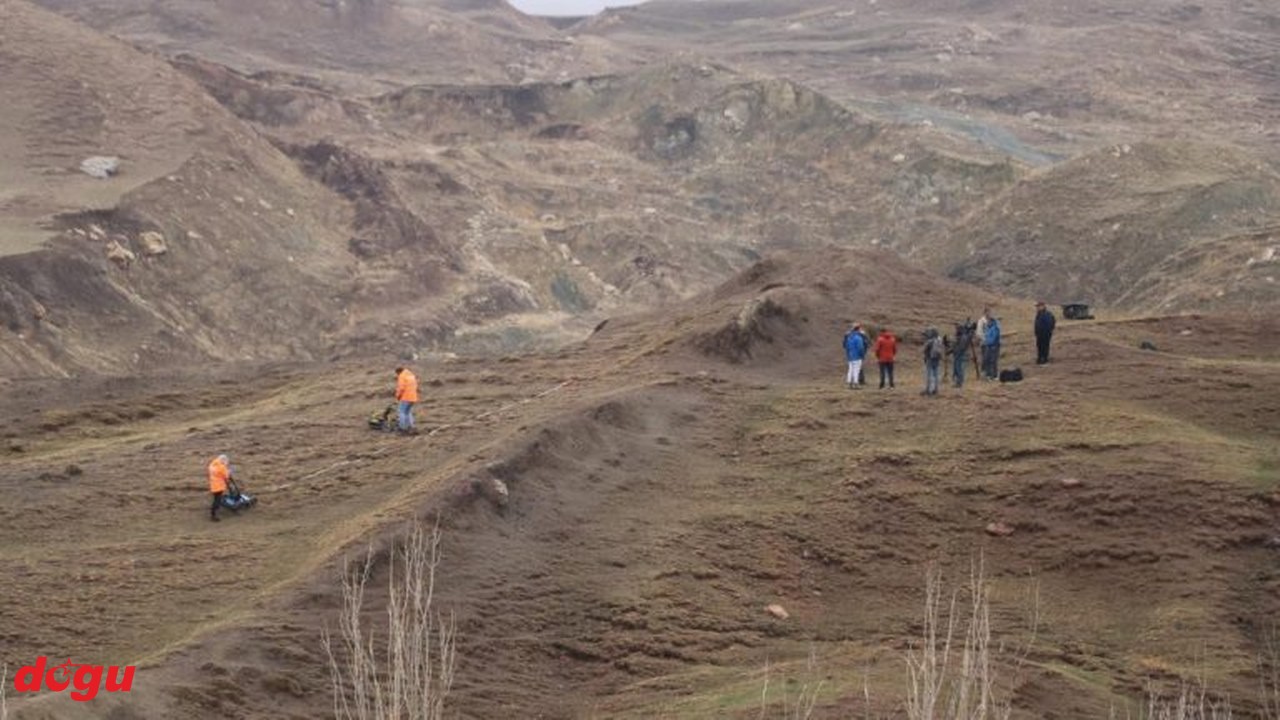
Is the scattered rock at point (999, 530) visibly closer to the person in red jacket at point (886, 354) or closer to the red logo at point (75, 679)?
the person in red jacket at point (886, 354)

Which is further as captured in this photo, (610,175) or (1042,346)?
(610,175)

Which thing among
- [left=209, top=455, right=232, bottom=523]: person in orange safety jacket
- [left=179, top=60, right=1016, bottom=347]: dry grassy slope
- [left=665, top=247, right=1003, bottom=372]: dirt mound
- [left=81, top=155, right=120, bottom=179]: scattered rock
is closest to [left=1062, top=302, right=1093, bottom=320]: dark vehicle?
[left=665, top=247, right=1003, bottom=372]: dirt mound

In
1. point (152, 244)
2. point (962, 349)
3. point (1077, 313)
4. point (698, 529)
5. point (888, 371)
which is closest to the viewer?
point (698, 529)

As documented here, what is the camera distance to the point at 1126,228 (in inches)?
1682

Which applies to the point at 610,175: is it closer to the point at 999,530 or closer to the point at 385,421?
the point at 385,421

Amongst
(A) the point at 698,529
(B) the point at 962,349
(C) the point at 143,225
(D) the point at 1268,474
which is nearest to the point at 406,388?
(A) the point at 698,529

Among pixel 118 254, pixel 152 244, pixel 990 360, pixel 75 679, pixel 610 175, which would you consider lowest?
pixel 75 679

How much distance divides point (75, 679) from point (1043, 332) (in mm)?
16750

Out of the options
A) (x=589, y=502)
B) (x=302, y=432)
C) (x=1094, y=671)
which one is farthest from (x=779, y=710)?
(x=302, y=432)

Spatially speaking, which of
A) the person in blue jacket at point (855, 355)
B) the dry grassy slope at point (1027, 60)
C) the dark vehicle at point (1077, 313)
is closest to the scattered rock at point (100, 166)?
the dark vehicle at point (1077, 313)

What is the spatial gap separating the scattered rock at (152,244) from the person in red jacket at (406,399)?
23.3 metres

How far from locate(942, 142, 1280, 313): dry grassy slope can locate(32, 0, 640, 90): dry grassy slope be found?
147 ft

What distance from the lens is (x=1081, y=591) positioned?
55.5ft

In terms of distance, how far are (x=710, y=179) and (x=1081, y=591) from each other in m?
51.9
